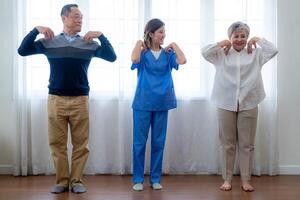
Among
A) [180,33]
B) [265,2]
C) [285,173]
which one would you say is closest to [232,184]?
[285,173]

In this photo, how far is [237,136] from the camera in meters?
3.54

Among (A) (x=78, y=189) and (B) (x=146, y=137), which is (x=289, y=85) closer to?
(B) (x=146, y=137)

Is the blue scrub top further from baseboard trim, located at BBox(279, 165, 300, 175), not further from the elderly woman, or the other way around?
baseboard trim, located at BBox(279, 165, 300, 175)

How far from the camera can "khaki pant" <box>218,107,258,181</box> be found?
347cm

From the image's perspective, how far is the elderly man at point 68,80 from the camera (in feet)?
10.8

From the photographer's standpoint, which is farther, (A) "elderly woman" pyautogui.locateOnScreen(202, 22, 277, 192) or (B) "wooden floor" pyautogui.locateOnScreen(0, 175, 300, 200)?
(A) "elderly woman" pyautogui.locateOnScreen(202, 22, 277, 192)

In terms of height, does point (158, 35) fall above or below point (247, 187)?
above

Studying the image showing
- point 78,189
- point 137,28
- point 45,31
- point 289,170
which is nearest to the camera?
point 45,31

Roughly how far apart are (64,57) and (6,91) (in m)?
1.05

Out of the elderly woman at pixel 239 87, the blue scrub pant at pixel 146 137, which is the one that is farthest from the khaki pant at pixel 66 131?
the elderly woman at pixel 239 87

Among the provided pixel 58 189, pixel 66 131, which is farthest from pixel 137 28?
pixel 58 189

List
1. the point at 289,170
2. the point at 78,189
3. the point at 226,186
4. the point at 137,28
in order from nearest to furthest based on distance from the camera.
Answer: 1. the point at 78,189
2. the point at 226,186
3. the point at 137,28
4. the point at 289,170

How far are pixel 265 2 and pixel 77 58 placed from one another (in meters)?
1.84

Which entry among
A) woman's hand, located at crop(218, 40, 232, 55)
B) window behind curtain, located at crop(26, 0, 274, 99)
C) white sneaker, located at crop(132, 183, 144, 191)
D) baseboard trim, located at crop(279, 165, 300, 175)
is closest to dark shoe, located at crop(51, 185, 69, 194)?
white sneaker, located at crop(132, 183, 144, 191)
